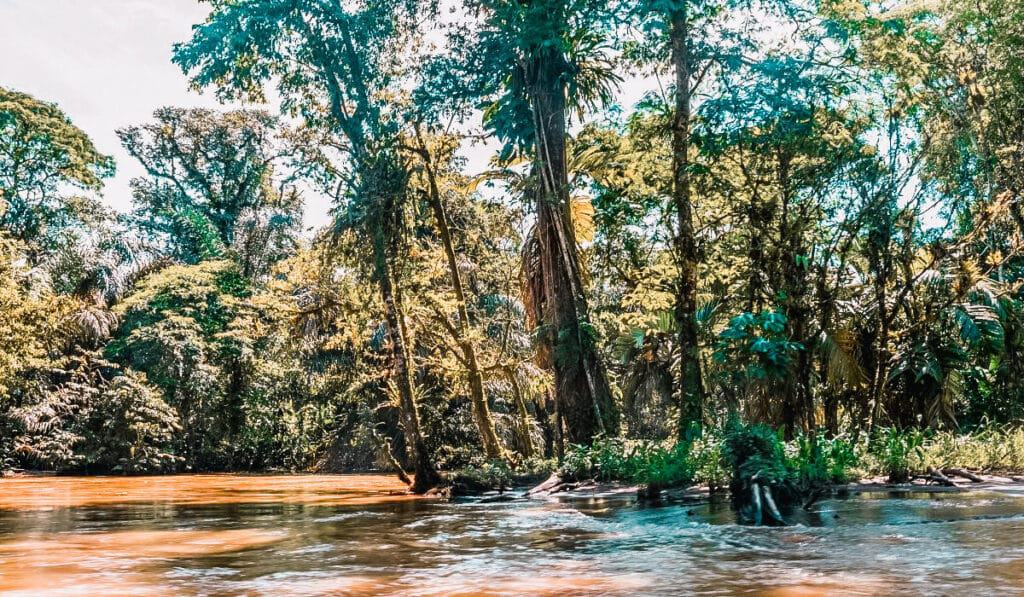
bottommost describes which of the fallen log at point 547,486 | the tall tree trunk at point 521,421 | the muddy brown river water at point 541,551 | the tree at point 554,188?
the muddy brown river water at point 541,551

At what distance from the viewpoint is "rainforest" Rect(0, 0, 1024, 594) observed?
8852 millimetres

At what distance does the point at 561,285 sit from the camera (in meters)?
14.8

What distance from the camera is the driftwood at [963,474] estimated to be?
422 inches

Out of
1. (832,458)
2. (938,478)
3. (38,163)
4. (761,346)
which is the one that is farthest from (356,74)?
(38,163)

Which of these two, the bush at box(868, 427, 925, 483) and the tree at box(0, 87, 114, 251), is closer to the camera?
the bush at box(868, 427, 925, 483)

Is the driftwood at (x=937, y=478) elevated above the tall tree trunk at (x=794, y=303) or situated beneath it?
situated beneath

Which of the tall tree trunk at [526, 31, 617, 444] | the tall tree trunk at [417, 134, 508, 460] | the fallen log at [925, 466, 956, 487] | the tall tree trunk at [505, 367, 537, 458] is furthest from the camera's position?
the tall tree trunk at [505, 367, 537, 458]

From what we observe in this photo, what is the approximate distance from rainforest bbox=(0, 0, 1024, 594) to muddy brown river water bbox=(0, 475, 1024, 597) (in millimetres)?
79

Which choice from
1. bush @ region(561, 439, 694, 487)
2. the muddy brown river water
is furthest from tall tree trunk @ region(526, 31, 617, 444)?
the muddy brown river water

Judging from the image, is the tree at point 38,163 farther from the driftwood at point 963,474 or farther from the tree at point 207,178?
the driftwood at point 963,474

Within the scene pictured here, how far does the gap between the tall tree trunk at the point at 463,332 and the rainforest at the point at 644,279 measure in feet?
0.25

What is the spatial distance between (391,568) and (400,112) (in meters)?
11.0

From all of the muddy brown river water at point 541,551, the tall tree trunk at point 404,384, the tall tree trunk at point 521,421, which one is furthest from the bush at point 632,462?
the tall tree trunk at point 521,421

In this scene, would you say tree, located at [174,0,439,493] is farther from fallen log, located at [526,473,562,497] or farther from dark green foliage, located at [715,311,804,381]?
dark green foliage, located at [715,311,804,381]
